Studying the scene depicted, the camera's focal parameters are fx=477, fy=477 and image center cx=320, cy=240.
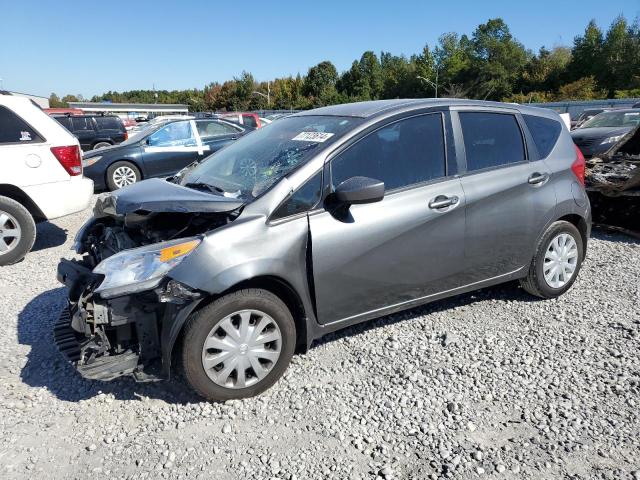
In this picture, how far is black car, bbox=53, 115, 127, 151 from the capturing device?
1658 centimetres

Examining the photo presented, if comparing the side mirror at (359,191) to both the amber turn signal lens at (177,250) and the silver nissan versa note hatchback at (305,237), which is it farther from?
the amber turn signal lens at (177,250)

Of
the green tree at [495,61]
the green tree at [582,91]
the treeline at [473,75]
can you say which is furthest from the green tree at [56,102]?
the green tree at [582,91]

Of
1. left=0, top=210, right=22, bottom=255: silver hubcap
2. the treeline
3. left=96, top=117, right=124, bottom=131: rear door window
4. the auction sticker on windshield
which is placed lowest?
left=0, top=210, right=22, bottom=255: silver hubcap

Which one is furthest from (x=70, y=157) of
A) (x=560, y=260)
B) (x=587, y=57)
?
(x=587, y=57)

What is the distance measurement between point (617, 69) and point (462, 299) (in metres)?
71.5

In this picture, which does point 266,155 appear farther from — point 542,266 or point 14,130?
point 14,130

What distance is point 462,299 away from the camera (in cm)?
433

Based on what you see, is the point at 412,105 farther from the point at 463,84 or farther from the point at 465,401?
the point at 463,84

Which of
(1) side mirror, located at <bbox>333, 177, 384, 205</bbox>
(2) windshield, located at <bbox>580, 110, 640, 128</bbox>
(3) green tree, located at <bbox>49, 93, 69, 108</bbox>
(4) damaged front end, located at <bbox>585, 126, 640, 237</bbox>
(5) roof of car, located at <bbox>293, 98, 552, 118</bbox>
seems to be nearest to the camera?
(1) side mirror, located at <bbox>333, 177, 384, 205</bbox>

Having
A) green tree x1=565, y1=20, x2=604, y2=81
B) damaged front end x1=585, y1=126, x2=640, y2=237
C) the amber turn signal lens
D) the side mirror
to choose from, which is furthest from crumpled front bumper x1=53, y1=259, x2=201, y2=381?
green tree x1=565, y1=20, x2=604, y2=81

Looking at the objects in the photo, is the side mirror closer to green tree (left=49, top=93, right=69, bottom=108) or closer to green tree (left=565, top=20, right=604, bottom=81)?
green tree (left=565, top=20, right=604, bottom=81)

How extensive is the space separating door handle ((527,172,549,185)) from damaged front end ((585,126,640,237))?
2887 millimetres

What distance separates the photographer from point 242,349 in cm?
283

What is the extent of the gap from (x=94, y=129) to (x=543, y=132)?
54.0 ft
